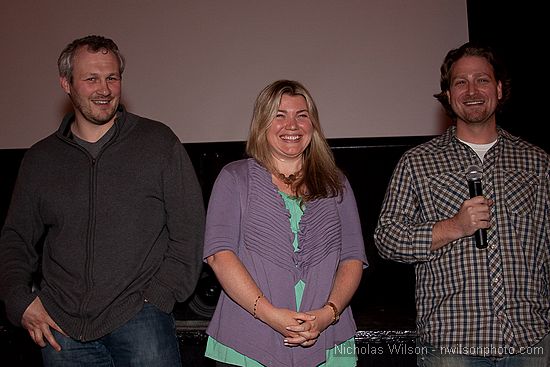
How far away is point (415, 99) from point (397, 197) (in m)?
1.46

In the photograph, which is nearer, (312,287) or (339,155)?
(312,287)

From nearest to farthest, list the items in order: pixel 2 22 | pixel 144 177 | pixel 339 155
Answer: pixel 144 177 < pixel 339 155 < pixel 2 22

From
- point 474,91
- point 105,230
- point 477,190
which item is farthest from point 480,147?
point 105,230

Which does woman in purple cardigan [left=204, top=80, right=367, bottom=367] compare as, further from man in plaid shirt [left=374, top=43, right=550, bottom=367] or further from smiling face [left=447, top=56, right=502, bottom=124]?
smiling face [left=447, top=56, right=502, bottom=124]

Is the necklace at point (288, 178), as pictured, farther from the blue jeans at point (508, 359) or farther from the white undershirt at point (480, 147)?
the blue jeans at point (508, 359)

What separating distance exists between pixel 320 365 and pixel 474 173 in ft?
2.59

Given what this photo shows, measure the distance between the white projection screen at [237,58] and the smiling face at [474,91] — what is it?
125 cm

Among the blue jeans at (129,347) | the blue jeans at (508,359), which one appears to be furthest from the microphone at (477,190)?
the blue jeans at (129,347)

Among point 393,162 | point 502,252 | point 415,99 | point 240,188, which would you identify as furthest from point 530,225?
point 415,99

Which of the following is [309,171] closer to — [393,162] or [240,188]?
[240,188]

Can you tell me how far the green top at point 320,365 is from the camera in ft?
6.76

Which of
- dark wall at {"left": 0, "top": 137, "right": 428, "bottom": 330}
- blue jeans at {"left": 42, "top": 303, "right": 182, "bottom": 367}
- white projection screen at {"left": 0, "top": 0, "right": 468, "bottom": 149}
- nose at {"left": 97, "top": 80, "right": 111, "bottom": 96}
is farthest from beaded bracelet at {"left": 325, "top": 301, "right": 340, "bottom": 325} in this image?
white projection screen at {"left": 0, "top": 0, "right": 468, "bottom": 149}

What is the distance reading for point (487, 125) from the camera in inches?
92.1

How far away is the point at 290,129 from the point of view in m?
2.22
